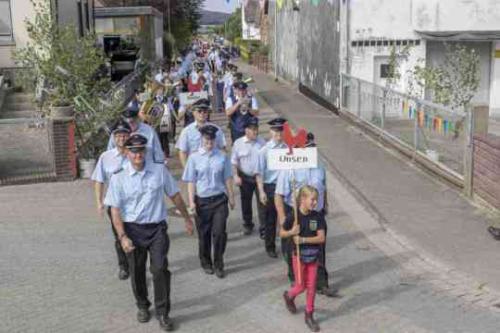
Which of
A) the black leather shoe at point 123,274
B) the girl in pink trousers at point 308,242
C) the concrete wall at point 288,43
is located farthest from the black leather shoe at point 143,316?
the concrete wall at point 288,43

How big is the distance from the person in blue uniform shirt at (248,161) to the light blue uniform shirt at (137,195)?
232 centimetres

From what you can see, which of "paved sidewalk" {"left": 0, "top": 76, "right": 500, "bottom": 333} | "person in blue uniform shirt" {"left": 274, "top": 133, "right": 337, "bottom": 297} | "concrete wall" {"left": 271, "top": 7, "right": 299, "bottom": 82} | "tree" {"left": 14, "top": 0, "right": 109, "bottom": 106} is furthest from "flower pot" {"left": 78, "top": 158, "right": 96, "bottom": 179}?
"concrete wall" {"left": 271, "top": 7, "right": 299, "bottom": 82}

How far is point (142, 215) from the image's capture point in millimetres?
6785

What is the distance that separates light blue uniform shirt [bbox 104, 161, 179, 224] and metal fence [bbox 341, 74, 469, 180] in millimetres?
6617

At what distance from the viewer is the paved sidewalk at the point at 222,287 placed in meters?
7.06

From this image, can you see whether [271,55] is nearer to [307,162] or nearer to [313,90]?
[313,90]

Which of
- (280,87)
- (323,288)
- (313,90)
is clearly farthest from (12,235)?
(280,87)

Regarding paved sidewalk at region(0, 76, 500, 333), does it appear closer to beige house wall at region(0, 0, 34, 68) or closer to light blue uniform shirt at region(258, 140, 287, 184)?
light blue uniform shirt at region(258, 140, 287, 184)

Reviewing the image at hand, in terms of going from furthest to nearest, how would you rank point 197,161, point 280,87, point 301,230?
point 280,87, point 197,161, point 301,230

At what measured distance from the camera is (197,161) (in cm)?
816

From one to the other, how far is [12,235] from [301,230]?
189 inches

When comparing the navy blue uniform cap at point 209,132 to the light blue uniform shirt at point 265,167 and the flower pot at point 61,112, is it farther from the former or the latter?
the flower pot at point 61,112

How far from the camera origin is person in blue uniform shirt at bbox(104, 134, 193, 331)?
675 cm

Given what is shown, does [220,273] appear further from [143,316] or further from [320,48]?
[320,48]
